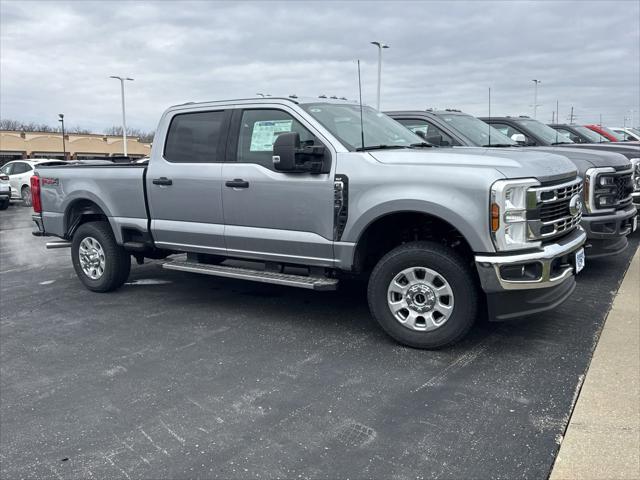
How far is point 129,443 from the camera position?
11.2 ft

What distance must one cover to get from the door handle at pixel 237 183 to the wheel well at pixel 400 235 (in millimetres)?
1283

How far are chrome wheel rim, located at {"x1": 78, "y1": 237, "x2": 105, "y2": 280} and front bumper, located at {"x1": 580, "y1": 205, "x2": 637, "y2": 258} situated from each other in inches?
216

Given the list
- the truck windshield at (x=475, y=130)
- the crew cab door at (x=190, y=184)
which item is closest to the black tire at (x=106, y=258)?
the crew cab door at (x=190, y=184)

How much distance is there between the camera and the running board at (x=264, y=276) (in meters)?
5.12

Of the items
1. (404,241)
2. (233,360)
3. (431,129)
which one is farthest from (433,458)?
(431,129)

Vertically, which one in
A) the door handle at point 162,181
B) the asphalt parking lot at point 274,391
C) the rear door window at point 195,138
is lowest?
the asphalt parking lot at point 274,391

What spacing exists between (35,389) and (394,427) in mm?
2583

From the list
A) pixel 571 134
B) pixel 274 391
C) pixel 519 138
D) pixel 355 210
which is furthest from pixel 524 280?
pixel 571 134

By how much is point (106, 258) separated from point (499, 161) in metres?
4.56

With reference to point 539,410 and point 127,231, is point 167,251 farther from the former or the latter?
point 539,410

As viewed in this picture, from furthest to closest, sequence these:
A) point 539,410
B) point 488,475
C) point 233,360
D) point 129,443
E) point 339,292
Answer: point 339,292 → point 233,360 → point 539,410 → point 129,443 → point 488,475

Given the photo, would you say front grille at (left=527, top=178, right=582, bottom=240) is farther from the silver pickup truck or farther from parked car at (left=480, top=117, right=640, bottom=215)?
parked car at (left=480, top=117, right=640, bottom=215)

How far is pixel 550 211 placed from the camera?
14.9 ft

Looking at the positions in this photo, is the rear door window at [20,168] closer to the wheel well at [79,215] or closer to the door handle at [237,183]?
the wheel well at [79,215]
